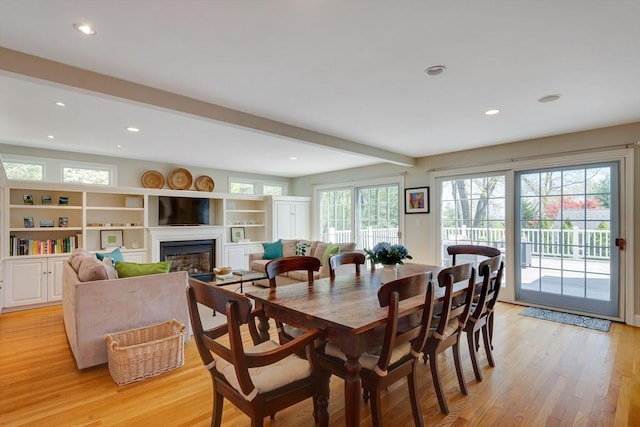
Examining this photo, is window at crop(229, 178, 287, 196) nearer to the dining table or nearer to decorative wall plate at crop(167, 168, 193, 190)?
decorative wall plate at crop(167, 168, 193, 190)

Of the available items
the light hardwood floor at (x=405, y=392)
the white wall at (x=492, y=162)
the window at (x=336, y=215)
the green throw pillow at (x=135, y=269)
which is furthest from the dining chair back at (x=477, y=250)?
the window at (x=336, y=215)

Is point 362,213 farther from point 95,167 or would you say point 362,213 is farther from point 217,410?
point 217,410

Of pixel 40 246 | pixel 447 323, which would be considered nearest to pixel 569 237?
pixel 447 323

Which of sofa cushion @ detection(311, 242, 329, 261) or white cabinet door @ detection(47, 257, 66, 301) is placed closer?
white cabinet door @ detection(47, 257, 66, 301)

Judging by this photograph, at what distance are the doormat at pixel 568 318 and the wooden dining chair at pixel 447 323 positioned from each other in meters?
2.38

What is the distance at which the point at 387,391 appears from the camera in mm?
2324

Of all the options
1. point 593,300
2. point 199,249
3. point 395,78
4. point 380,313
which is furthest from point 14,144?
point 593,300

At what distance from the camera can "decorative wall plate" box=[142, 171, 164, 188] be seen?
19.3 feet

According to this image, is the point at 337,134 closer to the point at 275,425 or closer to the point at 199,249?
the point at 275,425

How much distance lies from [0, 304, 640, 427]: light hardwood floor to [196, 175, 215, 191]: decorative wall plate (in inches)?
154

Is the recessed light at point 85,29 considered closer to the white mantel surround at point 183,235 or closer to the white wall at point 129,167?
the white wall at point 129,167

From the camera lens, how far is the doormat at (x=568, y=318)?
366cm

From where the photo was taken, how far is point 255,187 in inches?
304

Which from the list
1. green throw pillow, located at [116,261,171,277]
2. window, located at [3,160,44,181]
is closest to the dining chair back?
green throw pillow, located at [116,261,171,277]
